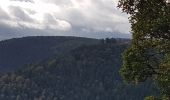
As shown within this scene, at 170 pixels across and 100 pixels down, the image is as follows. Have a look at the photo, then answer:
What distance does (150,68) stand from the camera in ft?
107

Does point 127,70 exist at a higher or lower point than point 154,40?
lower

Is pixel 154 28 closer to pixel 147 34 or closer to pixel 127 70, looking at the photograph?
pixel 147 34

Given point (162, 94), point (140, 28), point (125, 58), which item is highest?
point (140, 28)

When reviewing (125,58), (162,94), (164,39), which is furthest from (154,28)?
(162,94)

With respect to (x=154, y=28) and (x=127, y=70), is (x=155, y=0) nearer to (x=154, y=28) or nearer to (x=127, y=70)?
(x=154, y=28)

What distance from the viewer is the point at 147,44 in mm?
32719

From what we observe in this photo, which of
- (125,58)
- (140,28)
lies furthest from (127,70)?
(140,28)

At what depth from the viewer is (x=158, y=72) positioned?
3253 cm

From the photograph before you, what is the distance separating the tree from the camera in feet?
104

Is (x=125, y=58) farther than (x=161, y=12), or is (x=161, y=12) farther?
(x=125, y=58)

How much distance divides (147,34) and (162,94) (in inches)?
180

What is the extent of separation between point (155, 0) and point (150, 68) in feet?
14.6

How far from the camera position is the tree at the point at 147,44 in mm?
31766

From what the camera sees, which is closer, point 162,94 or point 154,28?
point 154,28
